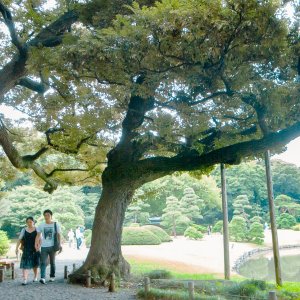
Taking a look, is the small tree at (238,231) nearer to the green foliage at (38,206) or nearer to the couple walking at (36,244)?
the green foliage at (38,206)

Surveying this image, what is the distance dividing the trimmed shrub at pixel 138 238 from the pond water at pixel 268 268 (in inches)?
256

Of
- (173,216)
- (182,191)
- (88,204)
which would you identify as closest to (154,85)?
(173,216)

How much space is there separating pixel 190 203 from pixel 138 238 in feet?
27.7

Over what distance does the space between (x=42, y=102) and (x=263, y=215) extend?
31464 millimetres

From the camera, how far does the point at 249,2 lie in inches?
182

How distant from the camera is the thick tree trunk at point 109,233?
7910mm

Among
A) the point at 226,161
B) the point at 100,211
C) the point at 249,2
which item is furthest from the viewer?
the point at 100,211

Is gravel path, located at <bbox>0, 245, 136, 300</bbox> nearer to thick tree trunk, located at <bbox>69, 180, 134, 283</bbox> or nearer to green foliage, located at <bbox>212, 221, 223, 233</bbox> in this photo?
thick tree trunk, located at <bbox>69, 180, 134, 283</bbox>

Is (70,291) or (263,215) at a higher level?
(263,215)

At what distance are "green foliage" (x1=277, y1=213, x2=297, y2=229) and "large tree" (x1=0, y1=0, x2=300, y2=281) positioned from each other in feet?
92.0

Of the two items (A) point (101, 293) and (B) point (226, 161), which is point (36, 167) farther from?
(B) point (226, 161)

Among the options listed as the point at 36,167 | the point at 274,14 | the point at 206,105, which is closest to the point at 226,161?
the point at 206,105

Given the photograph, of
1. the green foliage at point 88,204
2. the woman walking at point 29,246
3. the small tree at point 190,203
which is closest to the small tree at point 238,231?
the small tree at point 190,203

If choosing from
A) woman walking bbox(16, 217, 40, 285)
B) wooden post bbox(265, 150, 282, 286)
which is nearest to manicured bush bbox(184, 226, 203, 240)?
→ wooden post bbox(265, 150, 282, 286)
